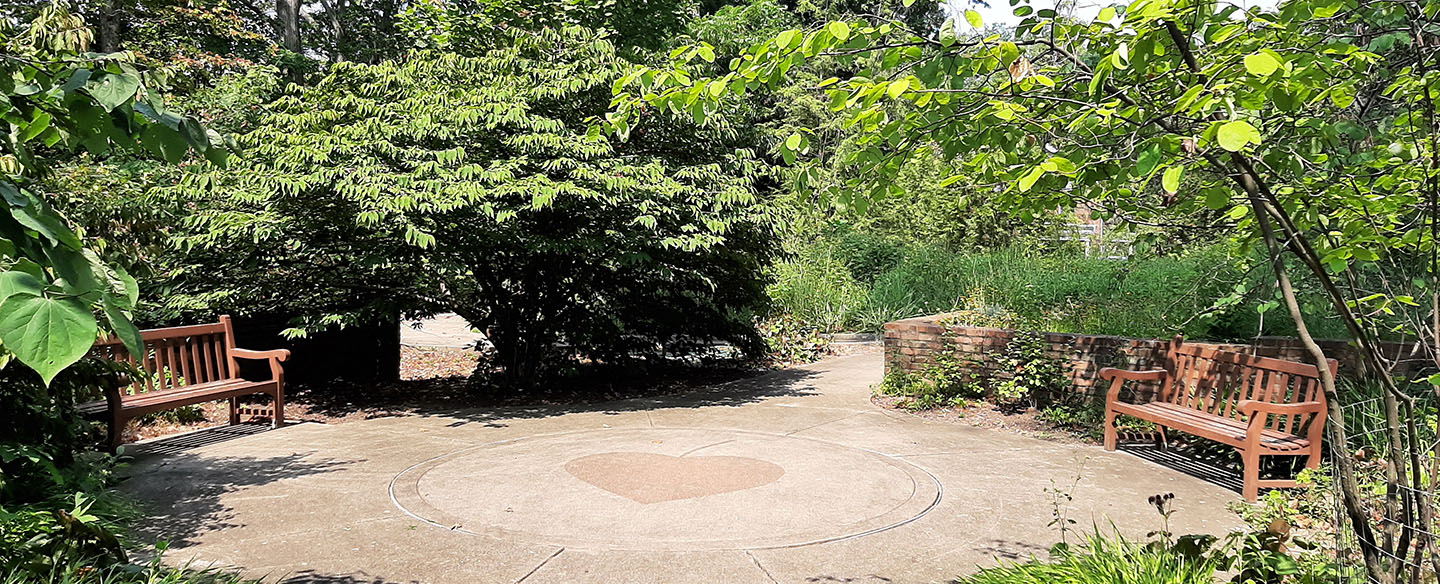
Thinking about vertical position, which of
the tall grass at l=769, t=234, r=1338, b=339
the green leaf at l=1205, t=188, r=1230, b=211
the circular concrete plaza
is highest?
the green leaf at l=1205, t=188, r=1230, b=211

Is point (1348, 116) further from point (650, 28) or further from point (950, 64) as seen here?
point (650, 28)

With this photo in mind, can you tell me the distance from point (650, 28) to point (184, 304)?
13621 millimetres

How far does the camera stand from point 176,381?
23.6ft

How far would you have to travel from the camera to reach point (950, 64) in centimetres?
234

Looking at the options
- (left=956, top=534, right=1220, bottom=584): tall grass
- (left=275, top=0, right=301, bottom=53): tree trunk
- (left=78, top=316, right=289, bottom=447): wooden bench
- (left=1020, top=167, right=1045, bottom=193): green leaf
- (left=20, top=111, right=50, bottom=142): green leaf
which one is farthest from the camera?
(left=275, top=0, right=301, bottom=53): tree trunk

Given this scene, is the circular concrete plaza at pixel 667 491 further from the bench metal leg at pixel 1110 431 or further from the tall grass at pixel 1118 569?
the bench metal leg at pixel 1110 431

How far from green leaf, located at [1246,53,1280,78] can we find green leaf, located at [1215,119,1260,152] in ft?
0.39

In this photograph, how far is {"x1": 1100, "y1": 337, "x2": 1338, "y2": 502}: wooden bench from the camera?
210 inches

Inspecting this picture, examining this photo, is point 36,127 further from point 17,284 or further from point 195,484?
point 195,484

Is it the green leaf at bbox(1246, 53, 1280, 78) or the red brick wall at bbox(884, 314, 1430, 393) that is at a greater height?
the green leaf at bbox(1246, 53, 1280, 78)

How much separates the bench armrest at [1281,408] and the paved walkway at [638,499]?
0.57m

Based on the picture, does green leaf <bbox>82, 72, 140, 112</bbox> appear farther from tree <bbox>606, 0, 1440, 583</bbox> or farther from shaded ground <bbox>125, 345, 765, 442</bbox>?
shaded ground <bbox>125, 345, 765, 442</bbox>

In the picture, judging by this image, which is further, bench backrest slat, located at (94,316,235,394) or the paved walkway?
bench backrest slat, located at (94,316,235,394)

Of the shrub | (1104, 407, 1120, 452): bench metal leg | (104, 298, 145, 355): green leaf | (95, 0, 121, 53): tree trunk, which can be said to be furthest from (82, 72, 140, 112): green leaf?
(95, 0, 121, 53): tree trunk
